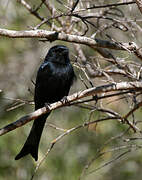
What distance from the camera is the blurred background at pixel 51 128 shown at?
5062mm

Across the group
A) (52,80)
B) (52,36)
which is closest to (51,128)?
(52,80)

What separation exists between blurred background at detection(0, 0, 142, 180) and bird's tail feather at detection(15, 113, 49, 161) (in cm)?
70

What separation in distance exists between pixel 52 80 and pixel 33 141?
0.66m

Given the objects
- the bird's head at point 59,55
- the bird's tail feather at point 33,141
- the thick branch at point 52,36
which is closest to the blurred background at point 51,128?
the bird's head at point 59,55

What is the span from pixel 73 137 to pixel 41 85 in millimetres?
1772

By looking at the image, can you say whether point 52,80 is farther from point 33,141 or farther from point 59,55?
point 33,141

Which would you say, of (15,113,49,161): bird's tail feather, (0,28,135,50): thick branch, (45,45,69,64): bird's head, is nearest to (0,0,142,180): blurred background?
(45,45,69,64): bird's head

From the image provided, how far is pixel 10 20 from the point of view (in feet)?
19.2

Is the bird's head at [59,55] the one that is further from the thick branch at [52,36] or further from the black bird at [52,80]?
the thick branch at [52,36]

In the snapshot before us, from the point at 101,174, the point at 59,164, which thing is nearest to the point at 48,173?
the point at 59,164

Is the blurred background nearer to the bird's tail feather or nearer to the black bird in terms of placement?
the black bird

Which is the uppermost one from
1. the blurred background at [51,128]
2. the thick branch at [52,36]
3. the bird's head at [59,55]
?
the thick branch at [52,36]

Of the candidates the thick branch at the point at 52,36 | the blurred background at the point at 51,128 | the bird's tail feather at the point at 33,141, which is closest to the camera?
the thick branch at the point at 52,36

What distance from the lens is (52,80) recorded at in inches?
171
